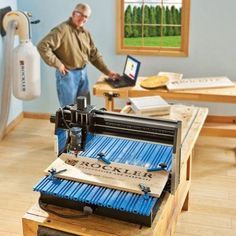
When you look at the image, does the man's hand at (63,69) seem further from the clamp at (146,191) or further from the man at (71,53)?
the clamp at (146,191)

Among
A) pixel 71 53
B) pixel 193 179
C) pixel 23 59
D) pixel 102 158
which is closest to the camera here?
pixel 102 158

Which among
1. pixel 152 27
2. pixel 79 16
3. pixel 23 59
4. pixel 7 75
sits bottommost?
pixel 7 75

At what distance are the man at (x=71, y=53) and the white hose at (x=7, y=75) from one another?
0.50 m

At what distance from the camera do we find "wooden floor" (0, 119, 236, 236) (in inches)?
128

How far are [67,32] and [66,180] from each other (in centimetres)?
232

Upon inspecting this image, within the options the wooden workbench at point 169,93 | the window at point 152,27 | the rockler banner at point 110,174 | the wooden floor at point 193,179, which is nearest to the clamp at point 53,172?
the rockler banner at point 110,174

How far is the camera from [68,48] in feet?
13.8

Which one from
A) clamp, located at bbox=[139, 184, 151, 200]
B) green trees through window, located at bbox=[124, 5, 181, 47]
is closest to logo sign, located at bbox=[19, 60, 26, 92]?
green trees through window, located at bbox=[124, 5, 181, 47]

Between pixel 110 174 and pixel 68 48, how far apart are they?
2311 mm

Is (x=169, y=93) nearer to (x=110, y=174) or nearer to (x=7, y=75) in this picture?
(x=7, y=75)

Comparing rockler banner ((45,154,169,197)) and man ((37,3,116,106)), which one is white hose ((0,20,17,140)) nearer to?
man ((37,3,116,106))

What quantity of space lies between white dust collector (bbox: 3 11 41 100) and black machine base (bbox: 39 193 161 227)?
8.11 ft

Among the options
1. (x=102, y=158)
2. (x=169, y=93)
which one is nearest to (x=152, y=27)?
(x=169, y=93)

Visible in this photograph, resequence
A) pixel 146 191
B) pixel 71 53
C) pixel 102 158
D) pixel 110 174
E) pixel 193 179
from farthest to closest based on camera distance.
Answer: pixel 71 53 → pixel 193 179 → pixel 102 158 → pixel 110 174 → pixel 146 191
